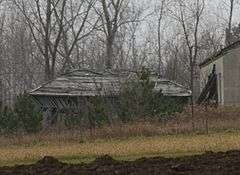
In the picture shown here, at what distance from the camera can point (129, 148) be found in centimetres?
1856

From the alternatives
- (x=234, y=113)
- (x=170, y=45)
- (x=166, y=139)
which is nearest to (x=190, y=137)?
(x=166, y=139)

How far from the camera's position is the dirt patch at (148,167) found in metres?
12.4

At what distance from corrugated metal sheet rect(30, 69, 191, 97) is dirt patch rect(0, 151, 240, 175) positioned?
18.9m

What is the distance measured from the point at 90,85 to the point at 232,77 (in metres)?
8.83

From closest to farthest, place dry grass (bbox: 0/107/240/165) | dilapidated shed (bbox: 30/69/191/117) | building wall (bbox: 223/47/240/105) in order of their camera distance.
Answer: dry grass (bbox: 0/107/240/165) < dilapidated shed (bbox: 30/69/191/117) < building wall (bbox: 223/47/240/105)

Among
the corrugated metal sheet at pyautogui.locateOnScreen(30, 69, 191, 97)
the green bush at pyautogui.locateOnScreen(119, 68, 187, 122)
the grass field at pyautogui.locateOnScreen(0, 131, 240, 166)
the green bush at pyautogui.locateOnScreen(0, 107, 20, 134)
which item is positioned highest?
the corrugated metal sheet at pyautogui.locateOnScreen(30, 69, 191, 97)

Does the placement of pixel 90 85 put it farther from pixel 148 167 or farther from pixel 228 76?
pixel 148 167

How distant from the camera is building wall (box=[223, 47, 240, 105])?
117 feet

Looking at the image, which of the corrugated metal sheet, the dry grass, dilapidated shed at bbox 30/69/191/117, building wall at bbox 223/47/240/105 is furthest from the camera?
building wall at bbox 223/47/240/105

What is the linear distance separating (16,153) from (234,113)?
13764 millimetres

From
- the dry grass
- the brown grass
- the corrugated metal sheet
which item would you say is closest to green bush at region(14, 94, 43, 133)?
the brown grass

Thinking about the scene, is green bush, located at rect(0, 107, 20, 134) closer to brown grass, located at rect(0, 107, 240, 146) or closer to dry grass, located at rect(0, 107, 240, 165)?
brown grass, located at rect(0, 107, 240, 146)

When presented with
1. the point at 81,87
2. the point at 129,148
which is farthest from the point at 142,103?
the point at 129,148

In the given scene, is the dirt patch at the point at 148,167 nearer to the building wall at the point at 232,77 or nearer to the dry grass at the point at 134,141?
the dry grass at the point at 134,141
